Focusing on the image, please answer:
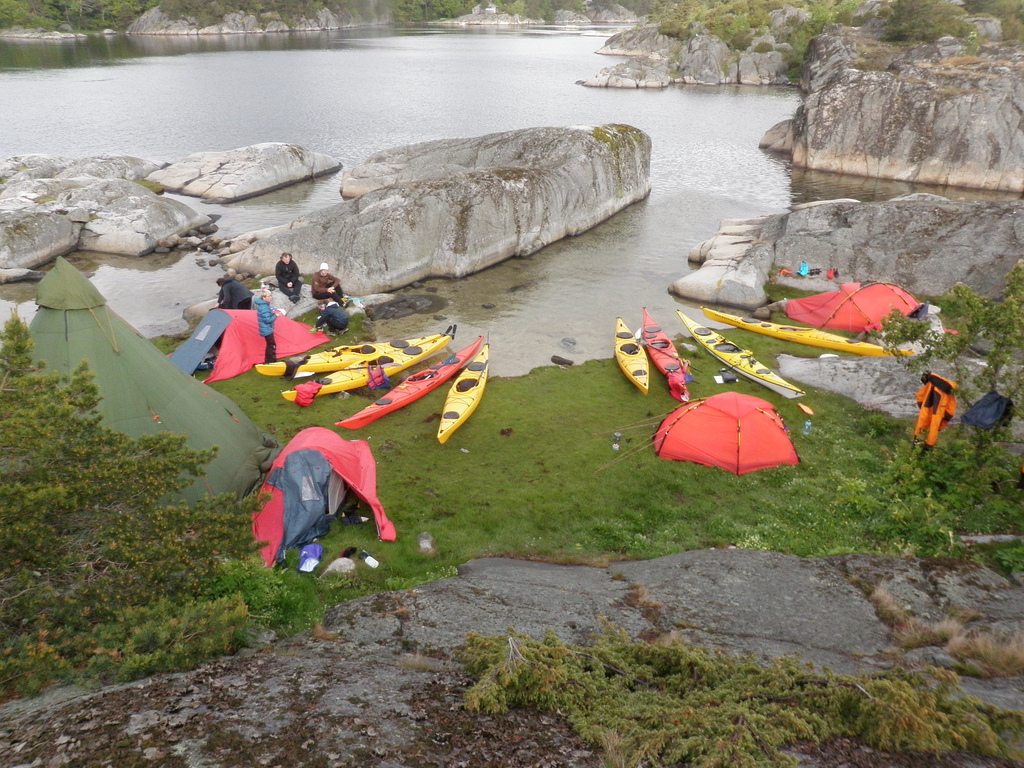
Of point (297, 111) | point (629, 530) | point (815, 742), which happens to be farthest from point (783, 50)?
point (815, 742)

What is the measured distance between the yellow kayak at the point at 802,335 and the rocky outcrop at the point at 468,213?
38.1 ft

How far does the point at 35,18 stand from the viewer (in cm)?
12481

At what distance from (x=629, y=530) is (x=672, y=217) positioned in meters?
30.2

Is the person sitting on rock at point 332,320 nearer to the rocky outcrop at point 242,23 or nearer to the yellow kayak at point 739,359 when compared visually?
the yellow kayak at point 739,359

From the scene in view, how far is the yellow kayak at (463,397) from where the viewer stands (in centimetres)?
1725

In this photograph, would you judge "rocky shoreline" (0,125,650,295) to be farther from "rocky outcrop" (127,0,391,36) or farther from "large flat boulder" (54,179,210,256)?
"rocky outcrop" (127,0,391,36)

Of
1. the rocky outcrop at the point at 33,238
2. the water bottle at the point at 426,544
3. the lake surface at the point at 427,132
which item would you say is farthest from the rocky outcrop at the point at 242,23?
the water bottle at the point at 426,544

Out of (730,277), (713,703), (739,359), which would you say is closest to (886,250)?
(730,277)

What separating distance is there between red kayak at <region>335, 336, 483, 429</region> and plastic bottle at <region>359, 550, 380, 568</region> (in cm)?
563

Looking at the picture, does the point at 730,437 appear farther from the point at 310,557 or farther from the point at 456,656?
the point at 310,557

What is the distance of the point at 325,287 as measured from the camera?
Result: 24859 mm

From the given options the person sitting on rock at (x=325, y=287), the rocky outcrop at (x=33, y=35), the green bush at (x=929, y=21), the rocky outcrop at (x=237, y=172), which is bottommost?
the person sitting on rock at (x=325, y=287)

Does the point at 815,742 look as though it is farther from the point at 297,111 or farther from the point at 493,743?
the point at 297,111

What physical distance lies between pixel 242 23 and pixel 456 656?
17934cm
